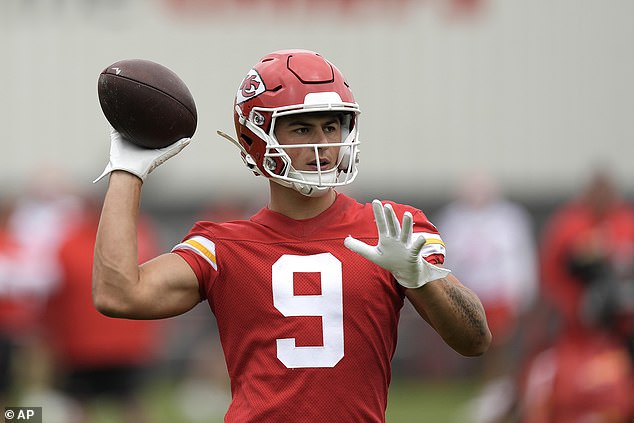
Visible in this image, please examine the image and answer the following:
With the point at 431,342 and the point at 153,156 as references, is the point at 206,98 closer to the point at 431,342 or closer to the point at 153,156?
the point at 431,342

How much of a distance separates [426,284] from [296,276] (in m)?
0.38

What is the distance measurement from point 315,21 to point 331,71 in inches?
392

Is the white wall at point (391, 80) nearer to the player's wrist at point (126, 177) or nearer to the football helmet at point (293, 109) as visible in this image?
the football helmet at point (293, 109)

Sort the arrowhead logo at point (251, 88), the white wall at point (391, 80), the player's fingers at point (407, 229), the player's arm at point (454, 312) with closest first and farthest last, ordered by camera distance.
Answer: the player's fingers at point (407, 229) < the player's arm at point (454, 312) < the arrowhead logo at point (251, 88) < the white wall at point (391, 80)

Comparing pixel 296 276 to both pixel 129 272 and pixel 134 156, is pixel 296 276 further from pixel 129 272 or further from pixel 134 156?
pixel 134 156

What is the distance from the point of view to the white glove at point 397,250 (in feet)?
10.7

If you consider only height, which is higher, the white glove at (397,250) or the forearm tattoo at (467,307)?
the white glove at (397,250)

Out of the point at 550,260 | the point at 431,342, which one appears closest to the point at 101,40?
the point at 431,342

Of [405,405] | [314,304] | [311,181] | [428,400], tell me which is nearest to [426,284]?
[314,304]

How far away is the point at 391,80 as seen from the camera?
1354 centimetres

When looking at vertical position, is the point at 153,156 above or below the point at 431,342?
above

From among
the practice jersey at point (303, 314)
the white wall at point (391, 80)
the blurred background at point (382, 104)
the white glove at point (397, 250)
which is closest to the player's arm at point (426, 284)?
the white glove at point (397, 250)

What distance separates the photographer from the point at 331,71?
3650mm

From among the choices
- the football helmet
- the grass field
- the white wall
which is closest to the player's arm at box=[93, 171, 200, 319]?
the football helmet
